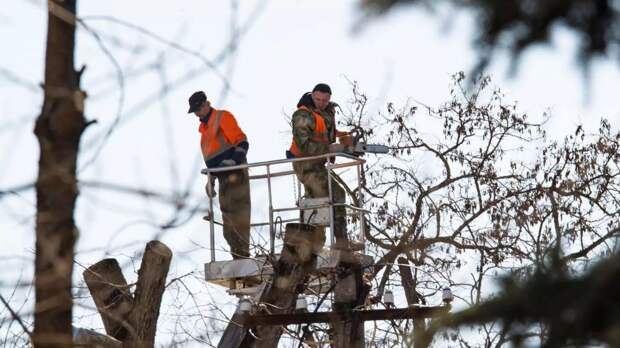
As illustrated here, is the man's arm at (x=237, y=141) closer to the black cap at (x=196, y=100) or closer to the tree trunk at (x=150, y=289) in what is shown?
the black cap at (x=196, y=100)

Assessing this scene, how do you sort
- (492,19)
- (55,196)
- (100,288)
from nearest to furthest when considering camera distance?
(492,19)
(55,196)
(100,288)

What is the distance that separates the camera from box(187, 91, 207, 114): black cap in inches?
521

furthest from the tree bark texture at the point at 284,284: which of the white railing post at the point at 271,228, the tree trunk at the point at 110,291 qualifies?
the tree trunk at the point at 110,291

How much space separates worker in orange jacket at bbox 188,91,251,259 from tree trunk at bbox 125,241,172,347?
485cm

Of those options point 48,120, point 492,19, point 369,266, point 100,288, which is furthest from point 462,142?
point 492,19

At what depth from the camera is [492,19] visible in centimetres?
319

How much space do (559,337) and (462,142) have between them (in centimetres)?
1882

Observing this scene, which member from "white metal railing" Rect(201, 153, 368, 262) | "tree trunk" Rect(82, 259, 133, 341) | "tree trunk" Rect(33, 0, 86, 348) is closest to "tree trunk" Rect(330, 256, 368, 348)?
"white metal railing" Rect(201, 153, 368, 262)

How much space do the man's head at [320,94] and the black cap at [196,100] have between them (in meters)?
1.03

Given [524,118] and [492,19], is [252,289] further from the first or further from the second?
[492,19]

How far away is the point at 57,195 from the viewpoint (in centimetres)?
552

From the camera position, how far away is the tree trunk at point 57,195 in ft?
17.9

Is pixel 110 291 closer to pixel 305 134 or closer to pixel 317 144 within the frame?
pixel 305 134

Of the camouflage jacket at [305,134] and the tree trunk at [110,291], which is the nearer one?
the tree trunk at [110,291]
